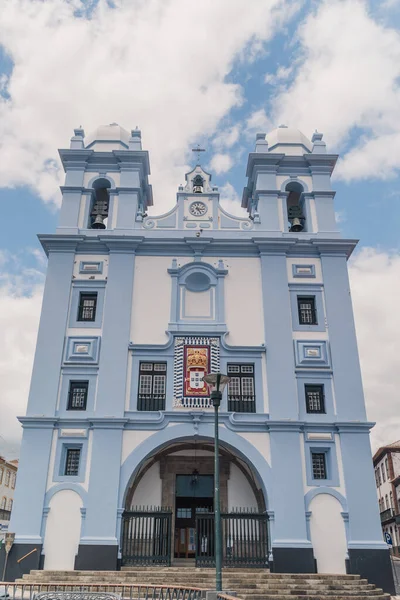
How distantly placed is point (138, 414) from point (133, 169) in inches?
398

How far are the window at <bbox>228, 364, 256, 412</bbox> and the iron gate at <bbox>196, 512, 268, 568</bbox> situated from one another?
341 centimetres

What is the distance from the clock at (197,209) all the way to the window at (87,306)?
5.22 m

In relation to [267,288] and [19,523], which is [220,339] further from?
[19,523]

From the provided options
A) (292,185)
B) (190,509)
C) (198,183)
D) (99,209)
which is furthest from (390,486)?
(99,209)

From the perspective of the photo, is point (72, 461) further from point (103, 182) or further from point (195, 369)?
point (103, 182)

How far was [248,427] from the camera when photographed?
18.6m

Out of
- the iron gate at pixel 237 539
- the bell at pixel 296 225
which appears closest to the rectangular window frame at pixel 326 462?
the iron gate at pixel 237 539

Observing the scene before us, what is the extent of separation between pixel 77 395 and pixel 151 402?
257cm

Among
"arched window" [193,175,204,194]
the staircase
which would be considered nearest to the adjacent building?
the staircase

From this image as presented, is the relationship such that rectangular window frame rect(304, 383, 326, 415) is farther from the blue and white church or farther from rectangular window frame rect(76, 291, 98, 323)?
rectangular window frame rect(76, 291, 98, 323)

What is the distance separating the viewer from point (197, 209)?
74.4ft

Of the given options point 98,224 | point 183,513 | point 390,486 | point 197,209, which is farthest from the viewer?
point 390,486

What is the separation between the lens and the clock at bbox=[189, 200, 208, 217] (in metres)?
22.6

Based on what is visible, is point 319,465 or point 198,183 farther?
point 198,183
